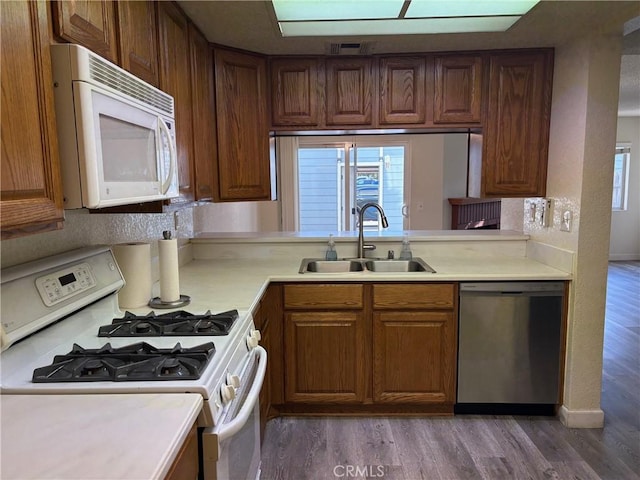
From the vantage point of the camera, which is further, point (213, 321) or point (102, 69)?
point (213, 321)

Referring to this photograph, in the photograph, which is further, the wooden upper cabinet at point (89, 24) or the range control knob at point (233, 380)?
the range control knob at point (233, 380)

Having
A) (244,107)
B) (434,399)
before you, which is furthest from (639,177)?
(244,107)

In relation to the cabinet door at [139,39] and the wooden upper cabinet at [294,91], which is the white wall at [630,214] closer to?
the wooden upper cabinet at [294,91]

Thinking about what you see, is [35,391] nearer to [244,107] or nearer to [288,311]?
[288,311]

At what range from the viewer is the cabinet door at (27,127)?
2.82 feet

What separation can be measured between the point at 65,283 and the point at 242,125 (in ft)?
4.85

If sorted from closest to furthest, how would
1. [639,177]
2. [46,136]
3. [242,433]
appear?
1. [46,136]
2. [242,433]
3. [639,177]

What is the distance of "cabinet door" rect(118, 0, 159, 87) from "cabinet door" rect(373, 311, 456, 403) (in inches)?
63.8

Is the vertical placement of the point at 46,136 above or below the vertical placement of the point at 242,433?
above

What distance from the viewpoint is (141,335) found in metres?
1.42

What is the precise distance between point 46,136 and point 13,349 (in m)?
0.60

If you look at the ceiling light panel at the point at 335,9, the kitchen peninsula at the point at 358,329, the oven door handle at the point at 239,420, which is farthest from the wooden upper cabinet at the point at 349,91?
the oven door handle at the point at 239,420

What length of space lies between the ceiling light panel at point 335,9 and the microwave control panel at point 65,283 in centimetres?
135

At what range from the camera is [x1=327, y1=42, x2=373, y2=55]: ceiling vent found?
7.88 feet
